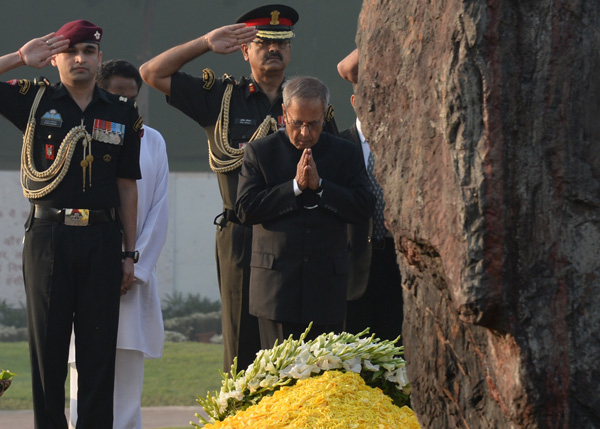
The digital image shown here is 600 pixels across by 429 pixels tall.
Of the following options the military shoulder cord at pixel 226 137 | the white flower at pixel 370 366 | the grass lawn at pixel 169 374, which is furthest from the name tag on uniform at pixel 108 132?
the grass lawn at pixel 169 374

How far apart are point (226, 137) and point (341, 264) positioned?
1080 mm

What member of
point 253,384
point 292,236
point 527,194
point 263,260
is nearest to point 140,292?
point 263,260

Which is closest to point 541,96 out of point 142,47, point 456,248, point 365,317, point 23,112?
point 456,248

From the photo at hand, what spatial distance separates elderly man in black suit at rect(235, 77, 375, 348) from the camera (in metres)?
3.78

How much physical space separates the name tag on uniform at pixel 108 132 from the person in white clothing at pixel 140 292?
59 centimetres

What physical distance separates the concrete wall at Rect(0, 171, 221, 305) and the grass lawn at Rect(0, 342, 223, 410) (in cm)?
78

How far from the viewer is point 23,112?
4.34m

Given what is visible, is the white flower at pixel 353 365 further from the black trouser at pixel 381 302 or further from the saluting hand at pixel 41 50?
the saluting hand at pixel 41 50

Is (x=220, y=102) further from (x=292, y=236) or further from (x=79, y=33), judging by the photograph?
(x=292, y=236)

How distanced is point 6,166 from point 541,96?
34.3 ft

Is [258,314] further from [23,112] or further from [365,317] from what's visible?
[23,112]

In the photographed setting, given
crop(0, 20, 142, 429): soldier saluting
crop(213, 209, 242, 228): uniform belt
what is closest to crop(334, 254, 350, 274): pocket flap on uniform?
crop(213, 209, 242, 228): uniform belt

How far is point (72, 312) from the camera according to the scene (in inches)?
169

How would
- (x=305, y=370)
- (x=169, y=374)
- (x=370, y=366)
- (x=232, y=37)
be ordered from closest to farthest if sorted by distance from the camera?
1. (x=305, y=370)
2. (x=370, y=366)
3. (x=232, y=37)
4. (x=169, y=374)
